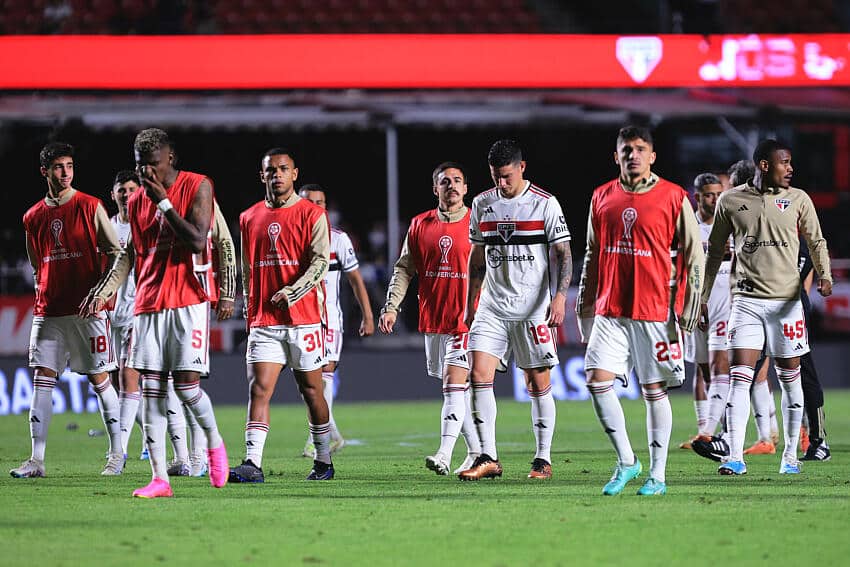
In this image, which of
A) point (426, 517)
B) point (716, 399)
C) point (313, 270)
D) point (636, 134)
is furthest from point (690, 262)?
point (716, 399)

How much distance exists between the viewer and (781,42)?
2059 centimetres

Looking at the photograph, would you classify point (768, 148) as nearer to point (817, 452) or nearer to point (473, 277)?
point (473, 277)

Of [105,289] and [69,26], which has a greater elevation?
[69,26]

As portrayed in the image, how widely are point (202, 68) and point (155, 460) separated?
43.5 feet

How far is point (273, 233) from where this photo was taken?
8.59m

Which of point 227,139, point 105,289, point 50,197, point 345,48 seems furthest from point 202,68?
point 105,289

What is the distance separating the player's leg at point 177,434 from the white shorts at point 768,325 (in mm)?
3598

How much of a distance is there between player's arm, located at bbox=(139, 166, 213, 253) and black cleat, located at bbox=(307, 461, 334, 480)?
1976 millimetres

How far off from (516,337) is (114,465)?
9.56ft

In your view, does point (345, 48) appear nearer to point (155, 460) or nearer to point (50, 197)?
point (50, 197)

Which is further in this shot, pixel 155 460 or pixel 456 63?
pixel 456 63

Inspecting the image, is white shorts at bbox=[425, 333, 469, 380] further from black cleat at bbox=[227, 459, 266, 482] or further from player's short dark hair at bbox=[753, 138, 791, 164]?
player's short dark hair at bbox=[753, 138, 791, 164]

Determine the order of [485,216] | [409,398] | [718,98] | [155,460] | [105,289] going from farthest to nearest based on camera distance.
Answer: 1. [718,98]
2. [409,398]
3. [485,216]
4. [105,289]
5. [155,460]

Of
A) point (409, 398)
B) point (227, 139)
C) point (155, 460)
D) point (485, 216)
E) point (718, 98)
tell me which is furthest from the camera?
point (227, 139)
